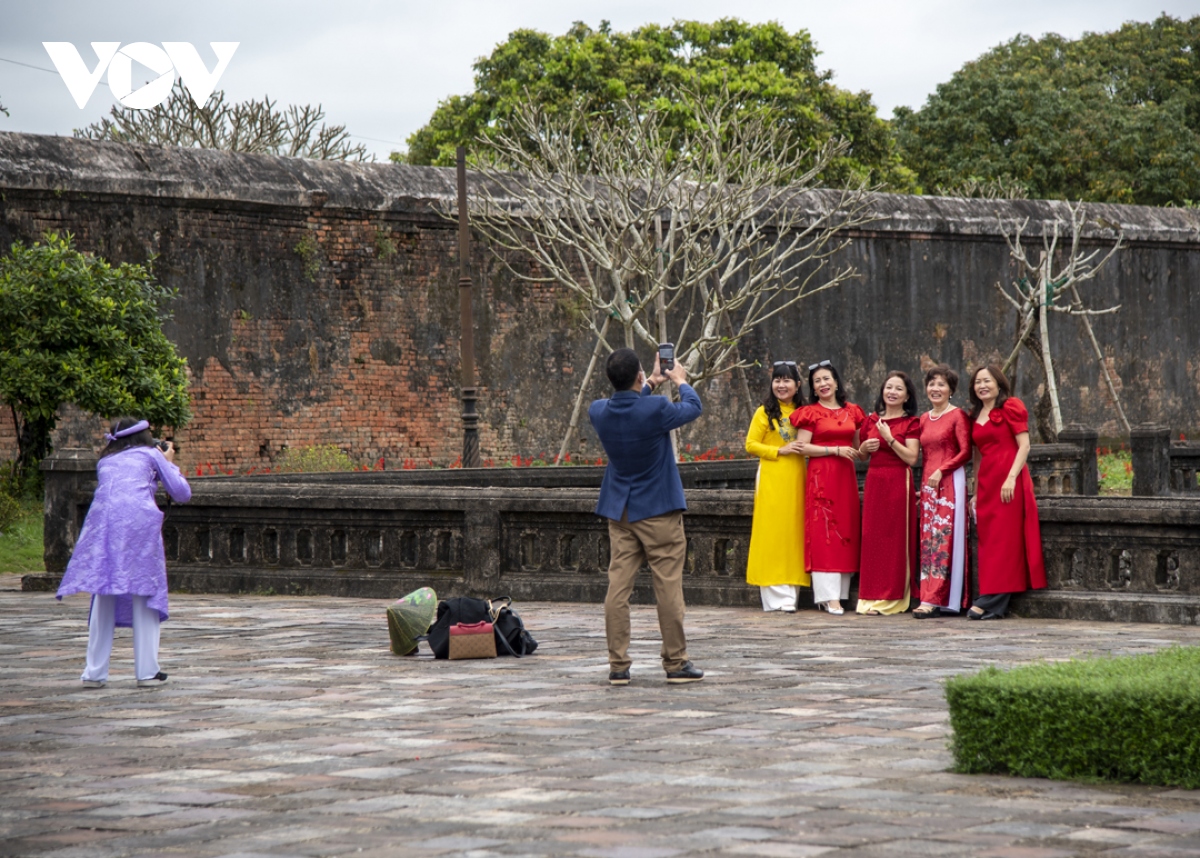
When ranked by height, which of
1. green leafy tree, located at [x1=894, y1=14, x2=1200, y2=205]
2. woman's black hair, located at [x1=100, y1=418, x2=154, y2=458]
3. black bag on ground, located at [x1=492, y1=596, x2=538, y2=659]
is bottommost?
black bag on ground, located at [x1=492, y1=596, x2=538, y2=659]

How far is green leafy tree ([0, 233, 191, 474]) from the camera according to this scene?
50.6 feet

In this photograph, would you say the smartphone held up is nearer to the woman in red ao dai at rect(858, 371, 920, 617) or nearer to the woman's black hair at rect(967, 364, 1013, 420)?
the woman in red ao dai at rect(858, 371, 920, 617)

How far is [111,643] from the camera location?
24.1 ft

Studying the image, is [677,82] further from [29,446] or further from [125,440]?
[125,440]

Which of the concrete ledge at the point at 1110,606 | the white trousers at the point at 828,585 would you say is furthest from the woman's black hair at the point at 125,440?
the concrete ledge at the point at 1110,606

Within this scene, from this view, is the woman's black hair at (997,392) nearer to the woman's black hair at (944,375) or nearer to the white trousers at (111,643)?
the woman's black hair at (944,375)

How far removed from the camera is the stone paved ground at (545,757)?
416 centimetres

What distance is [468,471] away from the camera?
48.2ft

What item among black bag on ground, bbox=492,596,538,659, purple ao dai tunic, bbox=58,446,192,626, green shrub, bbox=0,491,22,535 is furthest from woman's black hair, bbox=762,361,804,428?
green shrub, bbox=0,491,22,535

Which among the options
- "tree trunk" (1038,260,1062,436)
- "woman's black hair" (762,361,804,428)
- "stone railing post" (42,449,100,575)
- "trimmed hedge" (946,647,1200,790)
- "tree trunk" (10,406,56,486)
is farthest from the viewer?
"tree trunk" (1038,260,1062,436)

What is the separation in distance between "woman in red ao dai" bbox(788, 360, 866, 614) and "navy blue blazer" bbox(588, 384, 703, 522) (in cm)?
292

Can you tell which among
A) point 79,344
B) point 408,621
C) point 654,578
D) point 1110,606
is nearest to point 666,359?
point 654,578

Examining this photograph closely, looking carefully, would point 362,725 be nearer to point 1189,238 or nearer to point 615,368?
point 615,368

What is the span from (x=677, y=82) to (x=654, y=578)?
94.7 ft
